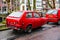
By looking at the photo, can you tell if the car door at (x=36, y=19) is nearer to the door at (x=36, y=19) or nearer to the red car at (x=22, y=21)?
the door at (x=36, y=19)

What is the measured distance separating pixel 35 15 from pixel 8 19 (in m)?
2.31

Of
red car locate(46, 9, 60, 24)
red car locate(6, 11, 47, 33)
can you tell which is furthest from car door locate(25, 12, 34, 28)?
red car locate(46, 9, 60, 24)

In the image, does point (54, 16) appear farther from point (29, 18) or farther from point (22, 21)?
point (22, 21)

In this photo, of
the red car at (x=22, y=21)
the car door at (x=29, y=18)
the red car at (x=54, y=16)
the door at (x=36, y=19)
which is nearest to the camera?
the red car at (x=22, y=21)

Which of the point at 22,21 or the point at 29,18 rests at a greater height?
the point at 29,18

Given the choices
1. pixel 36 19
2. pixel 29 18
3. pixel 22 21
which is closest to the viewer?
pixel 22 21

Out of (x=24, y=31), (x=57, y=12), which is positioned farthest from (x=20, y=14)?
(x=57, y=12)

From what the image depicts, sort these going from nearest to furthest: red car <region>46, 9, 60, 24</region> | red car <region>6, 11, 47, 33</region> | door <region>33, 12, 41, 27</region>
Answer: red car <region>6, 11, 47, 33</region>
door <region>33, 12, 41, 27</region>
red car <region>46, 9, 60, 24</region>

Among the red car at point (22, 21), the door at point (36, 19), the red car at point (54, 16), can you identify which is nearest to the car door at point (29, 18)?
the red car at point (22, 21)

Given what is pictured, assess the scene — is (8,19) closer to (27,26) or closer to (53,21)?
(27,26)

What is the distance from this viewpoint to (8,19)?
41.9ft

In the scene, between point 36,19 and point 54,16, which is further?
point 54,16

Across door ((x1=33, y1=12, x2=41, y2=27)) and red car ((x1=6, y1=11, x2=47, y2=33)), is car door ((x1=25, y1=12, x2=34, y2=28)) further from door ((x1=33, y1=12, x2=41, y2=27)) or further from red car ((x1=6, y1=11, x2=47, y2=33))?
door ((x1=33, y1=12, x2=41, y2=27))

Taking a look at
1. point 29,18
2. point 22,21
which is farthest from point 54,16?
point 22,21
